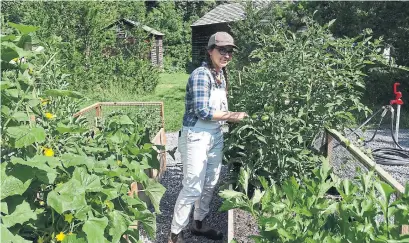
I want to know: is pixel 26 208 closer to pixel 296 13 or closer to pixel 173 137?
pixel 173 137

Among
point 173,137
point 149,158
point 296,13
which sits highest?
point 296,13

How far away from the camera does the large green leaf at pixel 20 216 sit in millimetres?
1562

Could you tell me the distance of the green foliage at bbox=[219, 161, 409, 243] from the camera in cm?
123

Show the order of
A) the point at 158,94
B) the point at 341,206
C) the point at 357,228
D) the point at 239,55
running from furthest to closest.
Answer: the point at 158,94 → the point at 239,55 → the point at 341,206 → the point at 357,228

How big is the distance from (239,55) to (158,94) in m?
2.82

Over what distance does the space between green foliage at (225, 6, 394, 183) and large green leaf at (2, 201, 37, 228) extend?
1.53 meters

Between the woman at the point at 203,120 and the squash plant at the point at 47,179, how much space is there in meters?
0.77

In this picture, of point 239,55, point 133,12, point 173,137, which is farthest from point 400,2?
point 133,12

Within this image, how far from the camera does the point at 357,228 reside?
1.24 metres

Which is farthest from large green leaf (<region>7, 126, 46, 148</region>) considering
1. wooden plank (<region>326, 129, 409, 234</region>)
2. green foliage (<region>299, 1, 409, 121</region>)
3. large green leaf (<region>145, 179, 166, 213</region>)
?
green foliage (<region>299, 1, 409, 121</region>)

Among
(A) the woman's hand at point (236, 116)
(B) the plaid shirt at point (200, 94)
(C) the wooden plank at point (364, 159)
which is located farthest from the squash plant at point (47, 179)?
(C) the wooden plank at point (364, 159)

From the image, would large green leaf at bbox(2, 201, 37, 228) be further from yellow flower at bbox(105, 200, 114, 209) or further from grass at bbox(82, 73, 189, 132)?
grass at bbox(82, 73, 189, 132)

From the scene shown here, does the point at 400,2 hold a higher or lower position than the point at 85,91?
higher

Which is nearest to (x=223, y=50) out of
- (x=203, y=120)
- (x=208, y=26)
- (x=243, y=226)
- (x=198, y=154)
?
(x=203, y=120)
